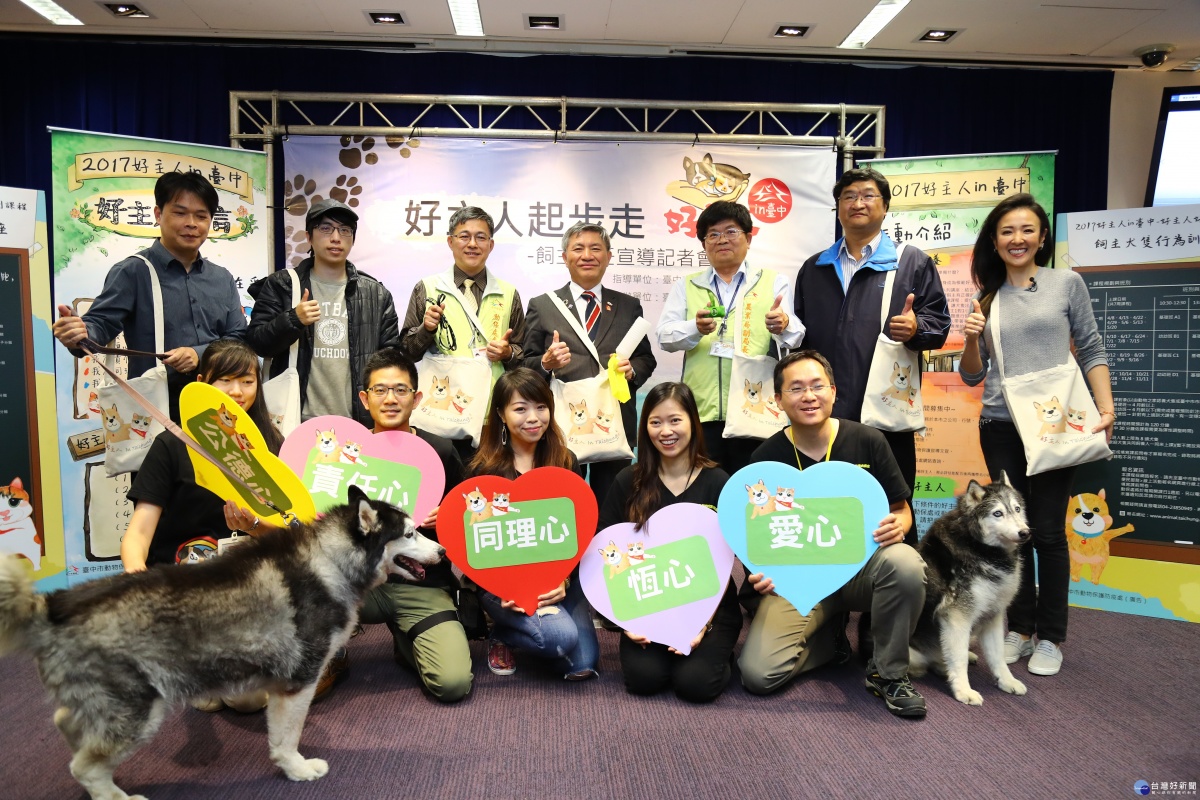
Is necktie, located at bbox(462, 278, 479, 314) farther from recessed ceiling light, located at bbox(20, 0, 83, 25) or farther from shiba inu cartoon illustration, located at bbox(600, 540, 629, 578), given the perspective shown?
recessed ceiling light, located at bbox(20, 0, 83, 25)

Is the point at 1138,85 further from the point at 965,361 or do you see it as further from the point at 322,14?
the point at 322,14

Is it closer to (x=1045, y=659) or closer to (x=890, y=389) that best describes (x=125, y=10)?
(x=890, y=389)

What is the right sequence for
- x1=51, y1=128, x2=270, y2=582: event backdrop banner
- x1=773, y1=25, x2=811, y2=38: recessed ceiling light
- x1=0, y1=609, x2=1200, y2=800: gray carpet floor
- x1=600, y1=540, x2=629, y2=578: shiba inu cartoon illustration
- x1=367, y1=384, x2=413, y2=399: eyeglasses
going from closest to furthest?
x1=0, y1=609, x2=1200, y2=800: gray carpet floor
x1=600, y1=540, x2=629, y2=578: shiba inu cartoon illustration
x1=367, y1=384, x2=413, y2=399: eyeglasses
x1=51, y1=128, x2=270, y2=582: event backdrop banner
x1=773, y1=25, x2=811, y2=38: recessed ceiling light

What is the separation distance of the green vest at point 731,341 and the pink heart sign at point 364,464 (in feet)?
4.05

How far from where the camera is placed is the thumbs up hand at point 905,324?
3080 millimetres

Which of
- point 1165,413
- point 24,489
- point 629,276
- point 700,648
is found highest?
point 629,276

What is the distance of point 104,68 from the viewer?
520cm

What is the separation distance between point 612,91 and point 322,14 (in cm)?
200

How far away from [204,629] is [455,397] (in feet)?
5.33

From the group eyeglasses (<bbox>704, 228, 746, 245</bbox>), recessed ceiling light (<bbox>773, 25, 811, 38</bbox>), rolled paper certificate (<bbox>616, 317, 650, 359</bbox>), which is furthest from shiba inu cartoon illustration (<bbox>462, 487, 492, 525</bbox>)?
recessed ceiling light (<bbox>773, 25, 811, 38</bbox>)

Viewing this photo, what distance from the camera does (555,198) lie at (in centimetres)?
499

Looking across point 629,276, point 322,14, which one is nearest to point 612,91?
point 629,276

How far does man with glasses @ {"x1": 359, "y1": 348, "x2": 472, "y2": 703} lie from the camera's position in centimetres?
268

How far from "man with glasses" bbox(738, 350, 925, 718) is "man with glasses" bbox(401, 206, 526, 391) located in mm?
1321
